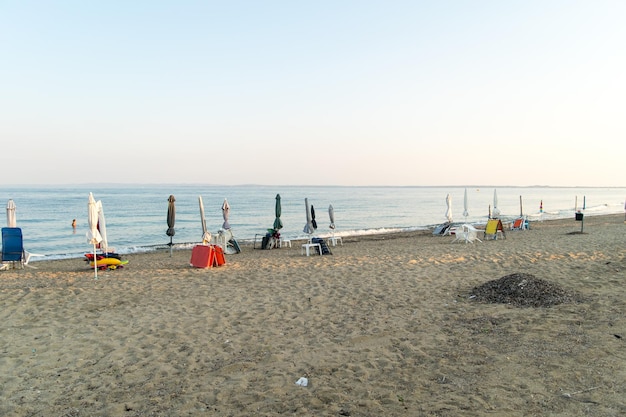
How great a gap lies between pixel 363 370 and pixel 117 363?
2.79 metres

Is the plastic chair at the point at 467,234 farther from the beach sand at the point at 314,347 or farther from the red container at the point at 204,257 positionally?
the red container at the point at 204,257

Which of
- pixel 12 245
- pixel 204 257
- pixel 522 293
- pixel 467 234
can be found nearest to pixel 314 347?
pixel 522 293

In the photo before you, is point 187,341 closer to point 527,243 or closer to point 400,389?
point 400,389

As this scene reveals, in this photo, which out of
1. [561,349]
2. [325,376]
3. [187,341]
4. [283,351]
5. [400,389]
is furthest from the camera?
[187,341]

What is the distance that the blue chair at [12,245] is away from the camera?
11.9 metres

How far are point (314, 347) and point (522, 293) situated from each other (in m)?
3.83

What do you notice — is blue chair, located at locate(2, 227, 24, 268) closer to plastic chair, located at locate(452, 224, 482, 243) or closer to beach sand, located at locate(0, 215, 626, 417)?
beach sand, located at locate(0, 215, 626, 417)

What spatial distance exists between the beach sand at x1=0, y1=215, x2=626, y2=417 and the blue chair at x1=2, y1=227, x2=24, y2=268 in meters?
3.06

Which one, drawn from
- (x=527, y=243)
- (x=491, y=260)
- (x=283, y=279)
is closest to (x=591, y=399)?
(x=283, y=279)

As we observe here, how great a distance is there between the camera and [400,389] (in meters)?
3.97

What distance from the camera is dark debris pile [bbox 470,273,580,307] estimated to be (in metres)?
6.70

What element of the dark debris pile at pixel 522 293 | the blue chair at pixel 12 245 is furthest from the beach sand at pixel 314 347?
the blue chair at pixel 12 245

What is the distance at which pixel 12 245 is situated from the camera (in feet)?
39.2

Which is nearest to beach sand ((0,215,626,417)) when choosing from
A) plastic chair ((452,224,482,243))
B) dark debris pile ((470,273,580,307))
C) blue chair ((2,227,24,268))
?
dark debris pile ((470,273,580,307))
